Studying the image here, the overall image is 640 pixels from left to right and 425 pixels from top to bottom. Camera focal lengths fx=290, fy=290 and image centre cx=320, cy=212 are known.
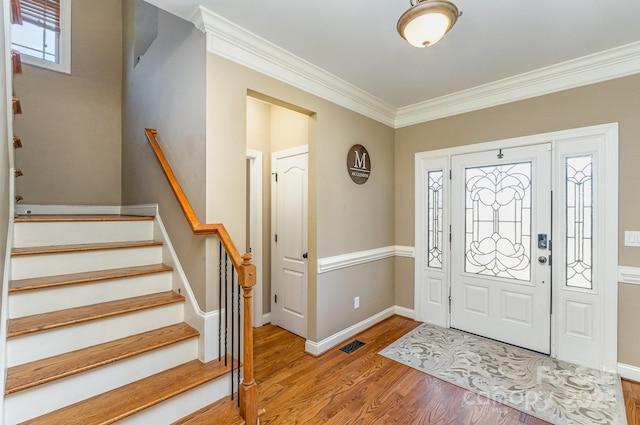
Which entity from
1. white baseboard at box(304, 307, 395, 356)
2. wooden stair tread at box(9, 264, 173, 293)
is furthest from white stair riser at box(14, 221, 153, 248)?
white baseboard at box(304, 307, 395, 356)

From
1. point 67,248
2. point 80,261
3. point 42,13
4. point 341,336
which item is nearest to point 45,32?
point 42,13

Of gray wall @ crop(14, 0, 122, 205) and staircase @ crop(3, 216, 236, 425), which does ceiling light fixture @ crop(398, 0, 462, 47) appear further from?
gray wall @ crop(14, 0, 122, 205)

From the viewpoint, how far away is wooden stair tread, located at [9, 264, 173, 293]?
5.76ft

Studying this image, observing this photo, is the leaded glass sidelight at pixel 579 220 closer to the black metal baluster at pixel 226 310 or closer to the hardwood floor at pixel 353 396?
the hardwood floor at pixel 353 396

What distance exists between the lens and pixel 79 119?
3.62 meters

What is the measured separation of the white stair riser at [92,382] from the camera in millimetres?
1396

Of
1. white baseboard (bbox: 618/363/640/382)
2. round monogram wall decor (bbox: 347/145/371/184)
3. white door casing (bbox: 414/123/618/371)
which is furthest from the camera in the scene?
round monogram wall decor (bbox: 347/145/371/184)

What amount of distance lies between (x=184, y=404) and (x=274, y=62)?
2521mm

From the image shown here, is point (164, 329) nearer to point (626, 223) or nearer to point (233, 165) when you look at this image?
point (233, 165)

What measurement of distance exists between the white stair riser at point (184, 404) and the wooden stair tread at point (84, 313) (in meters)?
0.62

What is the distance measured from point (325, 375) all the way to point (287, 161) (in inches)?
88.4

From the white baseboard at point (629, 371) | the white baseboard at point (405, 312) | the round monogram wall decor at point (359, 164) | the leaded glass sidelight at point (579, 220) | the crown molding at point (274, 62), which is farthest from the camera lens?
the white baseboard at point (405, 312)

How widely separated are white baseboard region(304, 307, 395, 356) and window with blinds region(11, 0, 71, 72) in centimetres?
436

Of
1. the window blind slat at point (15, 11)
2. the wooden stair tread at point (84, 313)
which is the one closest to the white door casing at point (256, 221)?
the wooden stair tread at point (84, 313)
